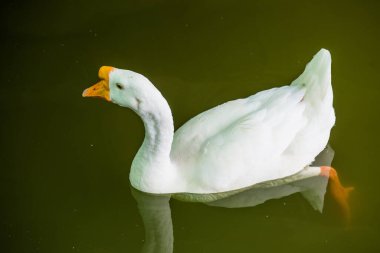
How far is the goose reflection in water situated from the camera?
14.2 feet

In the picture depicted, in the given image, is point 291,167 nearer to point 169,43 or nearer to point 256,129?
point 256,129

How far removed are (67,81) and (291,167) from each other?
1924 mm

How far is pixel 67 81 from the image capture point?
5293 mm

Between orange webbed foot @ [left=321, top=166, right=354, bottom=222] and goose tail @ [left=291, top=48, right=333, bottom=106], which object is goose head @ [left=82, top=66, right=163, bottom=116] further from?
orange webbed foot @ [left=321, top=166, right=354, bottom=222]

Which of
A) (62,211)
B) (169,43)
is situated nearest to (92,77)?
(169,43)

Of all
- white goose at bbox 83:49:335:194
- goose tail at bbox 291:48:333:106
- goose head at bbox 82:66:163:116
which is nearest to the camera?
goose head at bbox 82:66:163:116

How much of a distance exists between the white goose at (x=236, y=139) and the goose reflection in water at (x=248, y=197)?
0.36 feet

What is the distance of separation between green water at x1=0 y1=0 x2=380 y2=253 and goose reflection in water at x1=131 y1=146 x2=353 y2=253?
0.15ft

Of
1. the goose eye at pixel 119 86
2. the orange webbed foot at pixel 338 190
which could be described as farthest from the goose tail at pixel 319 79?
the goose eye at pixel 119 86

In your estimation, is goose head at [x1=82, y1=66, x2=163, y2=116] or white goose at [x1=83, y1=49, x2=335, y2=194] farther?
white goose at [x1=83, y1=49, x2=335, y2=194]

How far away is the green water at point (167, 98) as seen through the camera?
4.26m

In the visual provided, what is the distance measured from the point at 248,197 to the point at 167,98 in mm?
1075

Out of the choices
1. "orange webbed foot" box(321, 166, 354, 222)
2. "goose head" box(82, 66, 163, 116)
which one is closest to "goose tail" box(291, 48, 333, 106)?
"orange webbed foot" box(321, 166, 354, 222)

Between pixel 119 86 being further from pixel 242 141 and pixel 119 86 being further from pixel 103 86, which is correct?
pixel 242 141
